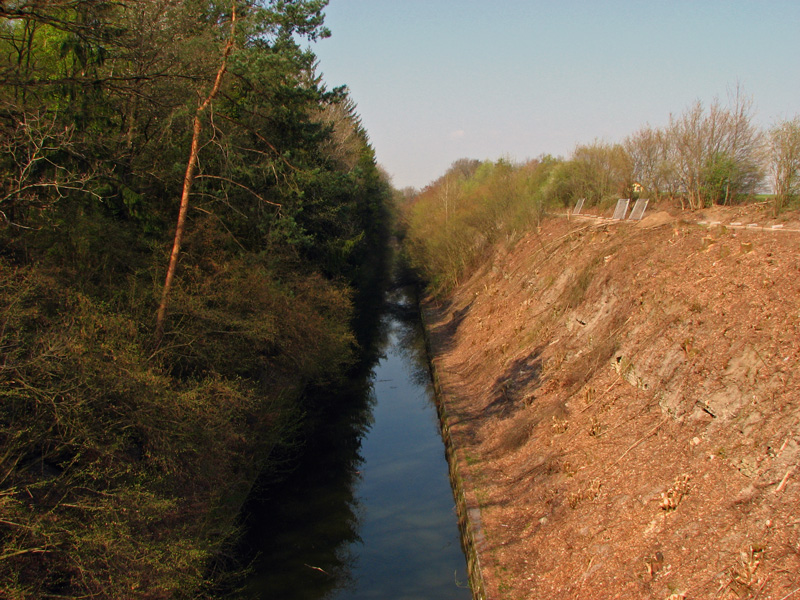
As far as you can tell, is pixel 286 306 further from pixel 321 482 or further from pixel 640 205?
pixel 640 205

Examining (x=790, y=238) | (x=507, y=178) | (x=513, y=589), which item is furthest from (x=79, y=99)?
(x=507, y=178)

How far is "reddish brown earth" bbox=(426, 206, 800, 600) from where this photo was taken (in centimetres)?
750

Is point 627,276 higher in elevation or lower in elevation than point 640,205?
lower

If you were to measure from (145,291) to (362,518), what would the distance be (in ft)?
22.8

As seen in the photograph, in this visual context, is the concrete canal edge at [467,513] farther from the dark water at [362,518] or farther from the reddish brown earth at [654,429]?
the dark water at [362,518]

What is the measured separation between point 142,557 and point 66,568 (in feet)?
3.00

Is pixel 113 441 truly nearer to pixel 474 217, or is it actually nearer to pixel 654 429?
pixel 654 429

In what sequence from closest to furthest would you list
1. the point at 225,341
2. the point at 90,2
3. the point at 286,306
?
1. the point at 90,2
2. the point at 225,341
3. the point at 286,306

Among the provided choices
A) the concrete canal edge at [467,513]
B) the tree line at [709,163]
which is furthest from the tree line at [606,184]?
the concrete canal edge at [467,513]

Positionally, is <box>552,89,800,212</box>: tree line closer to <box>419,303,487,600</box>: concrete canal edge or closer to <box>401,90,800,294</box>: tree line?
<box>401,90,800,294</box>: tree line

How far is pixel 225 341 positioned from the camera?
43.7 feet

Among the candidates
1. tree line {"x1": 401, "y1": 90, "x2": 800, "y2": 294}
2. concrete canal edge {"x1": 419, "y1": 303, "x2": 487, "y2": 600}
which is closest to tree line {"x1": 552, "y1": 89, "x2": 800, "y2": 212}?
tree line {"x1": 401, "y1": 90, "x2": 800, "y2": 294}

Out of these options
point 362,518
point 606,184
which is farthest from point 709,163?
point 362,518

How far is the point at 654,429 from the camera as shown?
1034 cm
